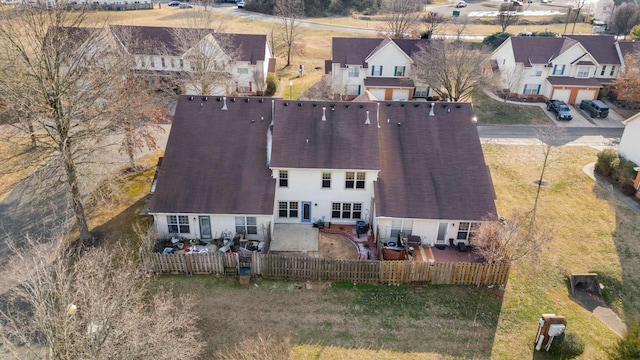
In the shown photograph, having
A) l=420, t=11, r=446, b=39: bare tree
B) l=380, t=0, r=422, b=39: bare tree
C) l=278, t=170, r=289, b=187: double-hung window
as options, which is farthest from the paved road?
l=420, t=11, r=446, b=39: bare tree

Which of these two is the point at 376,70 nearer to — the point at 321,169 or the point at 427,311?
the point at 321,169

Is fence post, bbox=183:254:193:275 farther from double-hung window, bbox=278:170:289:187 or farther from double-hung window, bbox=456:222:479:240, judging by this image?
double-hung window, bbox=456:222:479:240

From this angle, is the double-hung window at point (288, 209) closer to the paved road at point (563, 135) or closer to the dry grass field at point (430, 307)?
the dry grass field at point (430, 307)

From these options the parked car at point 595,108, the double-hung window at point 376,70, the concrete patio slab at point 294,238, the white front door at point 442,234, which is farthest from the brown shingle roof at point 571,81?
the concrete patio slab at point 294,238

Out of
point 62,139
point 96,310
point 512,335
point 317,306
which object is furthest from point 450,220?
point 62,139

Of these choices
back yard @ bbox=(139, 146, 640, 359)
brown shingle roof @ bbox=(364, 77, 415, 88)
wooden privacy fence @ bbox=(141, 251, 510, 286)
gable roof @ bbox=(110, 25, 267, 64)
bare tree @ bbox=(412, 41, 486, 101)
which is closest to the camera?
back yard @ bbox=(139, 146, 640, 359)

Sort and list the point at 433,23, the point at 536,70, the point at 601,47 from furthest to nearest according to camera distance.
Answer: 1. the point at 433,23
2. the point at 601,47
3. the point at 536,70

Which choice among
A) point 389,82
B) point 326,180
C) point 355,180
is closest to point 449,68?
point 389,82
